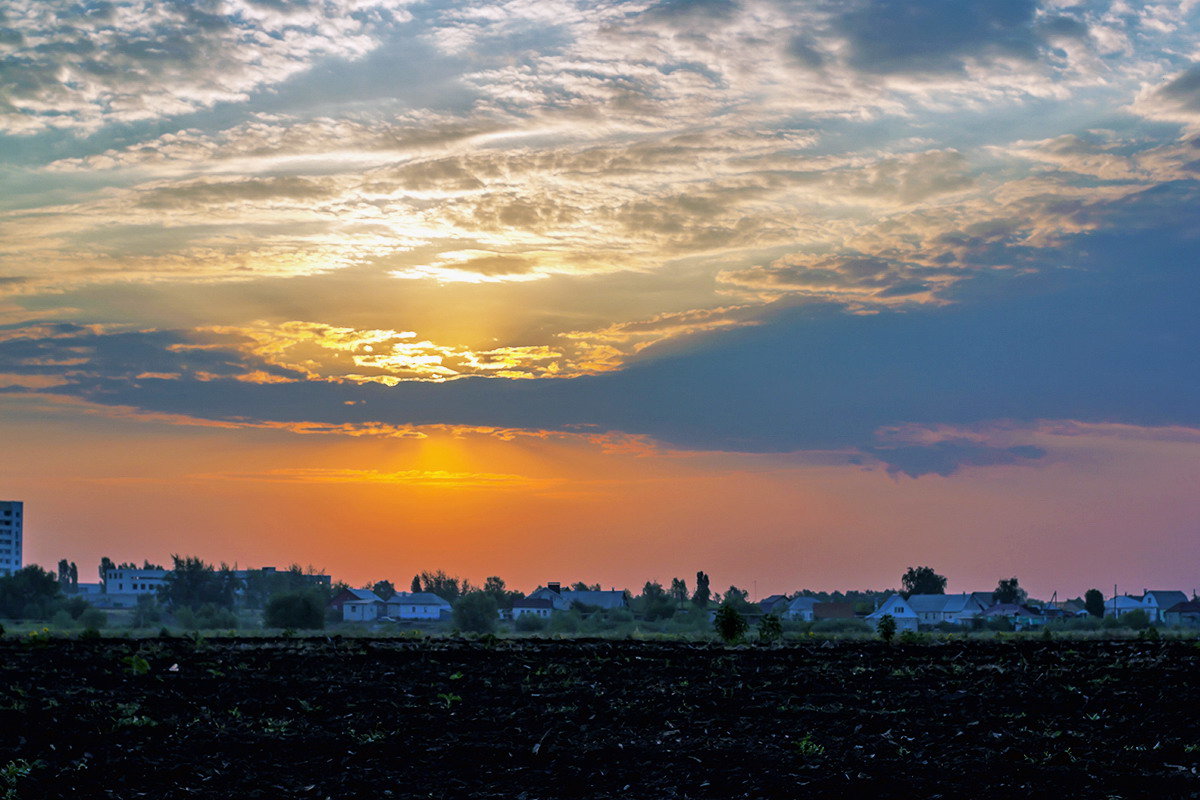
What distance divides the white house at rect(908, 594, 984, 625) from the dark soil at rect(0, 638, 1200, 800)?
3695 inches

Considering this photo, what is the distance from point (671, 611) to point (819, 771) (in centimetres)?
9955

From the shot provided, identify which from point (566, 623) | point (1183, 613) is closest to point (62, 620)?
point (566, 623)

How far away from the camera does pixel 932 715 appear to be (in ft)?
75.7

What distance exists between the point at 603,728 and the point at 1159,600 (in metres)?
131

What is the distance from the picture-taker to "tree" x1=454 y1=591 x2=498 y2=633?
99056 millimetres

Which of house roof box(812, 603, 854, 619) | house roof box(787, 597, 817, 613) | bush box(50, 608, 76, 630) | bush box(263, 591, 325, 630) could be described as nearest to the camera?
bush box(263, 591, 325, 630)

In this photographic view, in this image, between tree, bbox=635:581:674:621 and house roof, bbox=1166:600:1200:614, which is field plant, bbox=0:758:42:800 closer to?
tree, bbox=635:581:674:621

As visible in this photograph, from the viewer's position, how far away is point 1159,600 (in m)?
135

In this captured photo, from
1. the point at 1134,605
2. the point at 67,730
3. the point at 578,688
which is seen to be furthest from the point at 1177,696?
the point at 1134,605

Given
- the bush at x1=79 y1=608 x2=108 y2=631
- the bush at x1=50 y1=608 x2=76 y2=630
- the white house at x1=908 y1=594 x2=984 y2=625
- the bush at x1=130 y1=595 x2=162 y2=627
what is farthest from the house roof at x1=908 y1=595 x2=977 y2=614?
the bush at x1=50 y1=608 x2=76 y2=630

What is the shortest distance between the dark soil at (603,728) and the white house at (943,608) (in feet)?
308

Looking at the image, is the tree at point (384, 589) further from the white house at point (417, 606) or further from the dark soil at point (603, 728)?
the dark soil at point (603, 728)

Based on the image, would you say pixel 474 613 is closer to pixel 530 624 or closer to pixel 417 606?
pixel 530 624

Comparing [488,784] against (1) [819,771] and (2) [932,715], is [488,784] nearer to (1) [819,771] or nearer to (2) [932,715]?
(1) [819,771]
